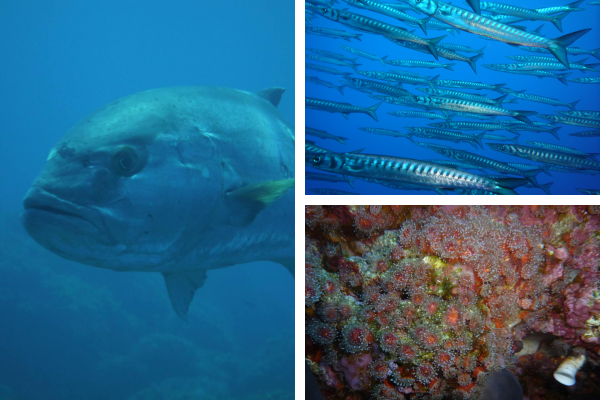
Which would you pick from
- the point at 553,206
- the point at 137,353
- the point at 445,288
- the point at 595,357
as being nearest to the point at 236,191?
the point at 445,288

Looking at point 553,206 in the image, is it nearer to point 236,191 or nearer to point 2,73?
point 236,191

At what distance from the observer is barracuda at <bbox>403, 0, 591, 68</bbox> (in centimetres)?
277

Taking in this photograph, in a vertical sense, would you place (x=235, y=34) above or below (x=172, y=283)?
above

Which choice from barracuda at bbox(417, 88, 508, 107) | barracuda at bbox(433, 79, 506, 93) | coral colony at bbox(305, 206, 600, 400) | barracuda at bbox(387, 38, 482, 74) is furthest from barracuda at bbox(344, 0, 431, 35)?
coral colony at bbox(305, 206, 600, 400)

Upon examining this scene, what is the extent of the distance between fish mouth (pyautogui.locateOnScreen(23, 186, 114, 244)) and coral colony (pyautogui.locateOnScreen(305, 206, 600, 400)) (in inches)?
51.8

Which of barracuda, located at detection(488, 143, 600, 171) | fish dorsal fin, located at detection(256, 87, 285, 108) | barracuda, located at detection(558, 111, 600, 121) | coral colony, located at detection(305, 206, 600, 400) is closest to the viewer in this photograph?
coral colony, located at detection(305, 206, 600, 400)

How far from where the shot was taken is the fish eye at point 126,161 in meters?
2.02

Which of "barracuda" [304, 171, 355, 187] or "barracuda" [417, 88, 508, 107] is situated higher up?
"barracuda" [417, 88, 508, 107]

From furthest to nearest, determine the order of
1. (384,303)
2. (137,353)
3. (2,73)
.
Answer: (2,73), (137,353), (384,303)

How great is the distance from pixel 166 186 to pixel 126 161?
0.28 meters

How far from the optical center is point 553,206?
164 centimetres

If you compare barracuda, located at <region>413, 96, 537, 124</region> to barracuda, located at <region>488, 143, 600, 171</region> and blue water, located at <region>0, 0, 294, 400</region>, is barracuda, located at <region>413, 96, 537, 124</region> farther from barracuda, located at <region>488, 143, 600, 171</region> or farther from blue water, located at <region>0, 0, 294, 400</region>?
blue water, located at <region>0, 0, 294, 400</region>

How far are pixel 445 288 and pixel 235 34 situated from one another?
53.7 m

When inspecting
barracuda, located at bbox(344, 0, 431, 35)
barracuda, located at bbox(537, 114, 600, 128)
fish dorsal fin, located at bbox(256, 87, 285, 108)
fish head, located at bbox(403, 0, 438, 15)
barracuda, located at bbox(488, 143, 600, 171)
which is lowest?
barracuda, located at bbox(488, 143, 600, 171)
